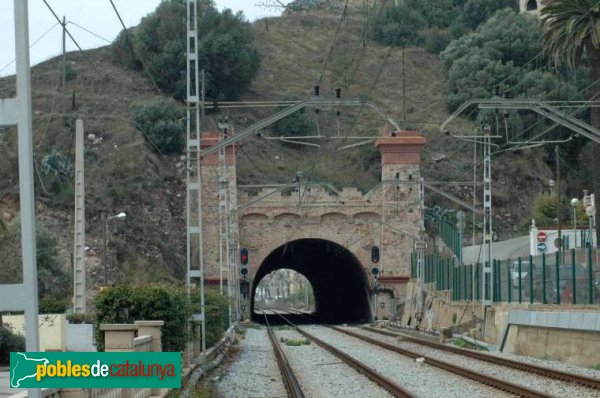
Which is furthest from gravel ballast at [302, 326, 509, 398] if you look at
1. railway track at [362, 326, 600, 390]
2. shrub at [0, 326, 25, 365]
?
shrub at [0, 326, 25, 365]

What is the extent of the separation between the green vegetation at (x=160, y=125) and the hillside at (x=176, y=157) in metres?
0.77

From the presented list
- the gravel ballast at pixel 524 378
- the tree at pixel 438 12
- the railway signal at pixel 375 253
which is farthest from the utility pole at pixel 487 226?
the tree at pixel 438 12

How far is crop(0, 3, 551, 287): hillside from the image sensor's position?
205 ft

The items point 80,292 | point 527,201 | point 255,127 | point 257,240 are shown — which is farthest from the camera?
point 527,201

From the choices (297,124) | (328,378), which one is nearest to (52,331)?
(328,378)

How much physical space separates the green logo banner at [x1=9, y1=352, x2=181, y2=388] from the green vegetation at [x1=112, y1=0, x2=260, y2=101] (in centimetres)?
7933

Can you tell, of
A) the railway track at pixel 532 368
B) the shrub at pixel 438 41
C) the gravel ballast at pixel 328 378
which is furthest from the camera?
the shrub at pixel 438 41

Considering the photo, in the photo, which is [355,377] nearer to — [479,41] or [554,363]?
[554,363]

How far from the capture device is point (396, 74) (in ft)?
386

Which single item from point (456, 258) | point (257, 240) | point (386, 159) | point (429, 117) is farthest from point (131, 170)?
point (429, 117)

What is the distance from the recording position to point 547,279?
31844mm

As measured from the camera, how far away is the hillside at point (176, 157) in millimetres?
62375

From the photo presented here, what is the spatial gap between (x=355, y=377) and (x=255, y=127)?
6.26 m

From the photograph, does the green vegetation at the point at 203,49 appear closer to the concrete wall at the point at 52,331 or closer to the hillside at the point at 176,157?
the hillside at the point at 176,157
